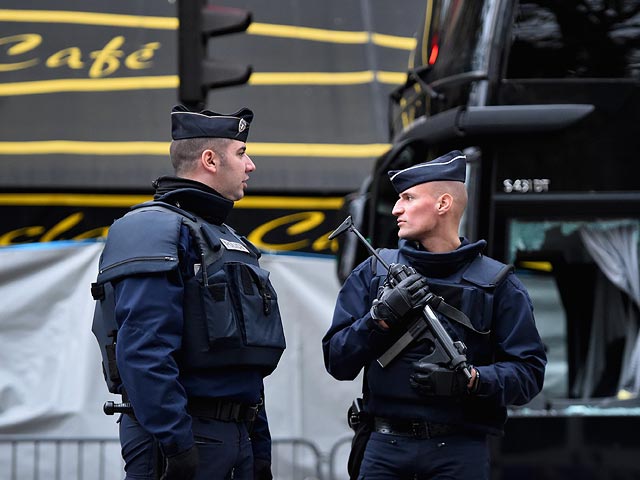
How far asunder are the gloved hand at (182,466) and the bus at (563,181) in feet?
9.39

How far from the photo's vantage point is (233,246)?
4.08 meters

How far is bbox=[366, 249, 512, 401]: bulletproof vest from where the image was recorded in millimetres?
4176

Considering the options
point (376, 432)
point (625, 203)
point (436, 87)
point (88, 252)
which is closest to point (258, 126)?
point (88, 252)

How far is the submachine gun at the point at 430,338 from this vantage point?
4047mm

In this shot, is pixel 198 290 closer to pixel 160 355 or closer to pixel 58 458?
pixel 160 355

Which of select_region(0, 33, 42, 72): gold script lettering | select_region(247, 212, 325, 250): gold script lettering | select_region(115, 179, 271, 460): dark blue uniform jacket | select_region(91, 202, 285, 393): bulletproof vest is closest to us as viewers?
select_region(115, 179, 271, 460): dark blue uniform jacket

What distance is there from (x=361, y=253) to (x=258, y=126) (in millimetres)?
4483

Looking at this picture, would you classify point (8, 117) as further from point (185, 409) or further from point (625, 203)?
point (185, 409)

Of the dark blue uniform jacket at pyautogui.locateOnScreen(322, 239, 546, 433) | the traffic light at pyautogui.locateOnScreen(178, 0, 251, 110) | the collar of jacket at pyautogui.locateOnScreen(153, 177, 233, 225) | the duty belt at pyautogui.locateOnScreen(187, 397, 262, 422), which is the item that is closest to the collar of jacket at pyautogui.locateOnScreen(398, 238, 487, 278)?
the dark blue uniform jacket at pyautogui.locateOnScreen(322, 239, 546, 433)

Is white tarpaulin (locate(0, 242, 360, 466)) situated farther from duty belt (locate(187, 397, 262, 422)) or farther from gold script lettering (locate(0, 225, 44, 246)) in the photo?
duty belt (locate(187, 397, 262, 422))

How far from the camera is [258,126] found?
11.9 metres

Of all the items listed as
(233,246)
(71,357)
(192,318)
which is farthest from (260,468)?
(71,357)

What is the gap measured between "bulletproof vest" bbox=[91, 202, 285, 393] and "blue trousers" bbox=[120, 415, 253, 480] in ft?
0.58

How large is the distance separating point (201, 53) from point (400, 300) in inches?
136
